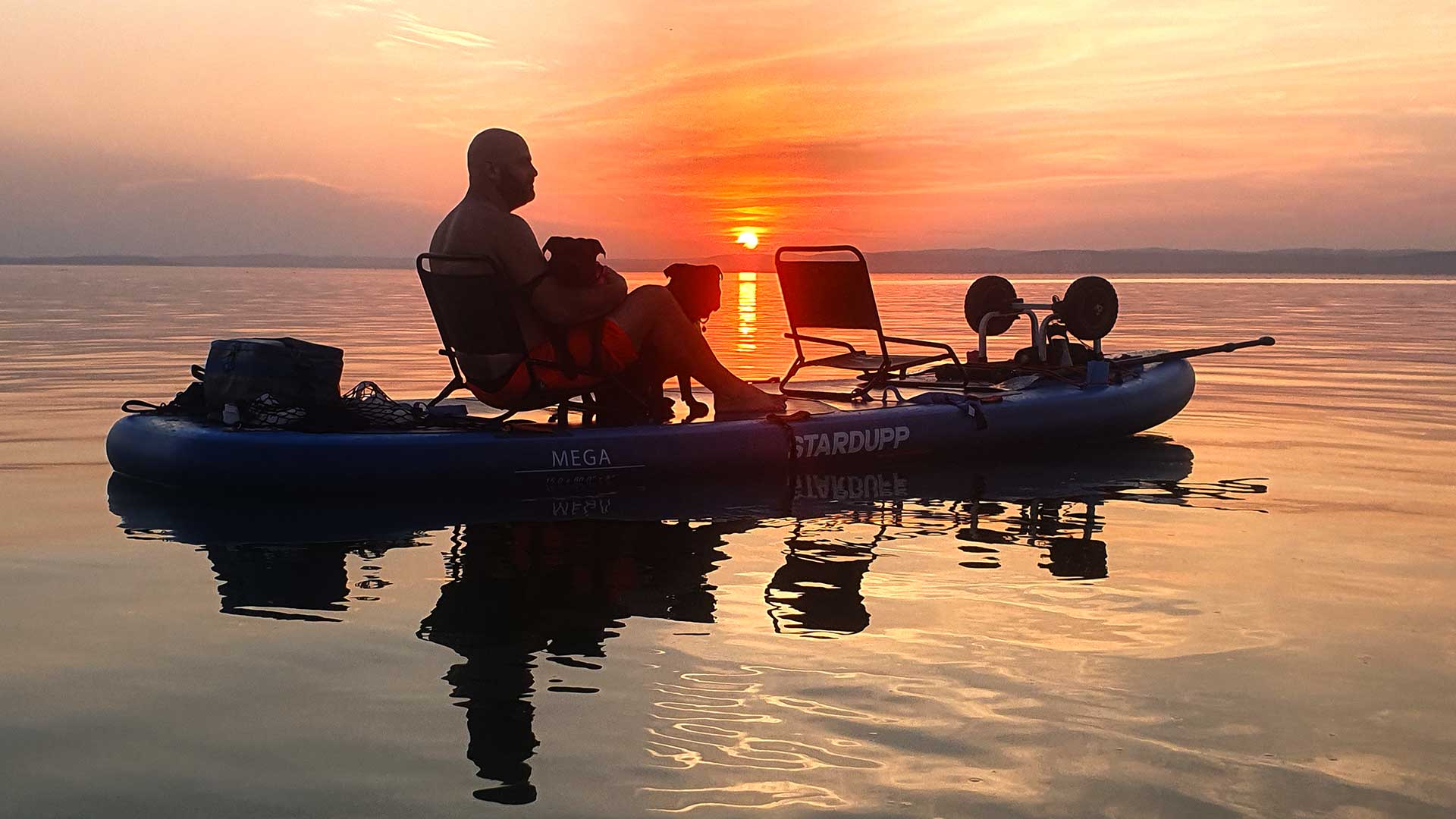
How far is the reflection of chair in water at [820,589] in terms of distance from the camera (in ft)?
17.7

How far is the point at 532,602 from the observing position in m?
5.77

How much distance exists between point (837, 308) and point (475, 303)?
333cm

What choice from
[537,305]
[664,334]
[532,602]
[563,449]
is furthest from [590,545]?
[664,334]

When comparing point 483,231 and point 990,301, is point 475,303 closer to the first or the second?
A: point 483,231

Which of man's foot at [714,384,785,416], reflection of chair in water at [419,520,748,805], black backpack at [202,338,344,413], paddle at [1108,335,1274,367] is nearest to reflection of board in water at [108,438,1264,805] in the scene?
reflection of chair in water at [419,520,748,805]

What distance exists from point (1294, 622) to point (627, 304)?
14.8 feet

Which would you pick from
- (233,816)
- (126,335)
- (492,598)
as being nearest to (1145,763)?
(233,816)

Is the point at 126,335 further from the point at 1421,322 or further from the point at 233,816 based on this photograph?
the point at 1421,322

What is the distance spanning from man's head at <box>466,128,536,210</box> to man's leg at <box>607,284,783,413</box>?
934 mm

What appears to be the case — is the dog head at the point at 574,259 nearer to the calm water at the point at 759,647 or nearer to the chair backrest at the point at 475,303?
the chair backrest at the point at 475,303

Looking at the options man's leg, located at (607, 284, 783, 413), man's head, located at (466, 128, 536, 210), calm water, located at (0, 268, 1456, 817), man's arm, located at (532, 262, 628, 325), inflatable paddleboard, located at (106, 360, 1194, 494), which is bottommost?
calm water, located at (0, 268, 1456, 817)

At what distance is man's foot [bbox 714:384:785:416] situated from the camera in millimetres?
9133

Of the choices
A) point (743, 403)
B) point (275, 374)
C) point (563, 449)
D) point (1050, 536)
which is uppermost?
point (275, 374)

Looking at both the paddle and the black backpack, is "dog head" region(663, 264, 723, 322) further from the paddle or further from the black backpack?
the paddle
